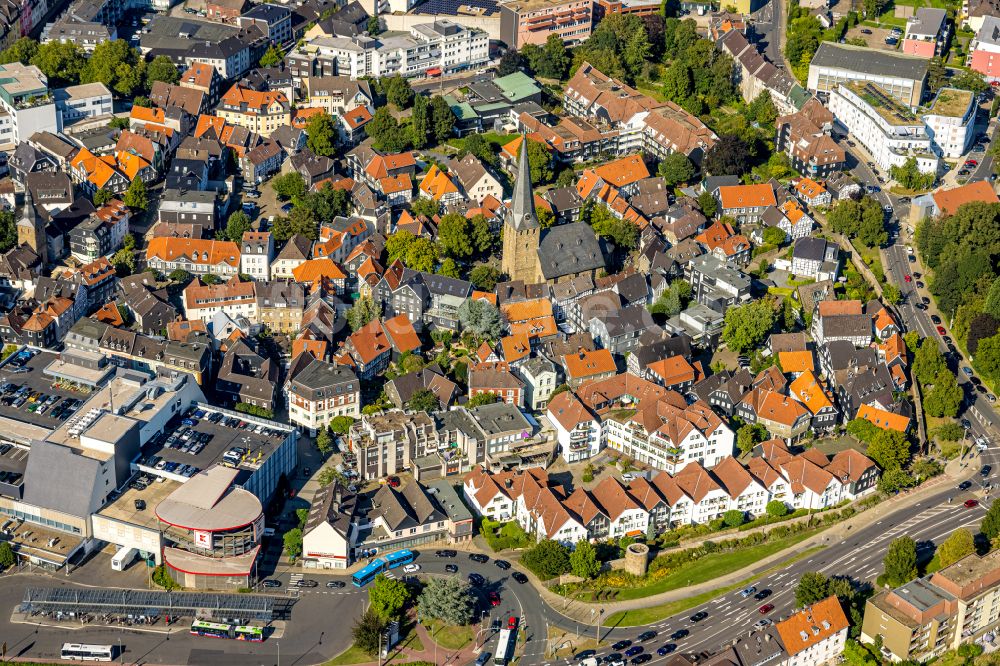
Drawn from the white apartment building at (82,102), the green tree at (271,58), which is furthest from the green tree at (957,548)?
the white apartment building at (82,102)

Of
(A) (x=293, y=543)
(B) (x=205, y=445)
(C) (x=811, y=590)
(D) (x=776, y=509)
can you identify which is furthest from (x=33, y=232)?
(C) (x=811, y=590)

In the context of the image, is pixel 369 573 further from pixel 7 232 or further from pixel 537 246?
pixel 7 232

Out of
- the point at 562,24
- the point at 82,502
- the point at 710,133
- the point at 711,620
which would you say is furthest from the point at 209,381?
the point at 562,24

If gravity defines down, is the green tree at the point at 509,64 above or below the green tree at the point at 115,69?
below

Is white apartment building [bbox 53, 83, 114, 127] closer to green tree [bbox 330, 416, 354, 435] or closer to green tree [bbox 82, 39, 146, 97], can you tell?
green tree [bbox 82, 39, 146, 97]

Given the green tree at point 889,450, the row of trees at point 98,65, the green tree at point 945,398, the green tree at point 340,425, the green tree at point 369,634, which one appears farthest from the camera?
the row of trees at point 98,65

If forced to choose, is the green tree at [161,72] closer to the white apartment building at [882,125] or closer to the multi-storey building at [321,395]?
the multi-storey building at [321,395]
